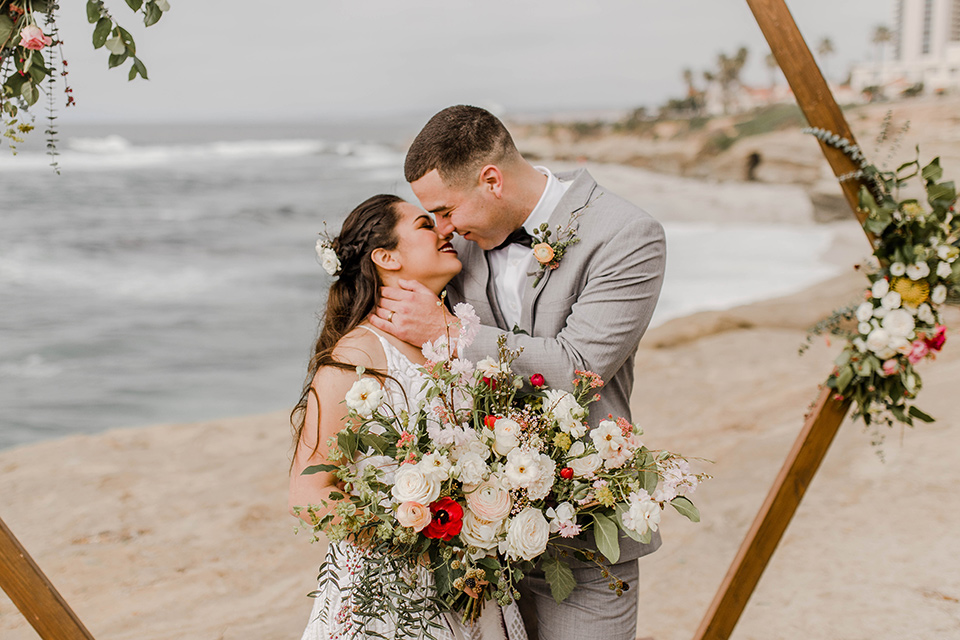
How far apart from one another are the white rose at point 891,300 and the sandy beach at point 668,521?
1927mm

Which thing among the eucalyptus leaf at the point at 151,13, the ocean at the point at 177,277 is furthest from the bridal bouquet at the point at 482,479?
the ocean at the point at 177,277

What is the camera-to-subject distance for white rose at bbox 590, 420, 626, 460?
198cm

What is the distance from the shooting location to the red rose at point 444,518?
1.90 meters

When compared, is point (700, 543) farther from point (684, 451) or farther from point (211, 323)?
point (211, 323)

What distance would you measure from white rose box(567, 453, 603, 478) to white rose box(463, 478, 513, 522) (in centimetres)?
20

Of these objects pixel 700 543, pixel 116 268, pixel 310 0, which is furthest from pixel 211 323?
pixel 310 0

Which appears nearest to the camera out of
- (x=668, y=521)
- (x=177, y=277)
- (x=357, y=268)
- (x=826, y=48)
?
(x=357, y=268)

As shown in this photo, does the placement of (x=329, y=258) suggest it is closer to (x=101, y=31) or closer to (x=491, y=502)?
(x=101, y=31)

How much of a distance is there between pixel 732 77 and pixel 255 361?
100 ft

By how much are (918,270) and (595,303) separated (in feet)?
4.14

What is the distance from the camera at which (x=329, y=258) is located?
2520mm

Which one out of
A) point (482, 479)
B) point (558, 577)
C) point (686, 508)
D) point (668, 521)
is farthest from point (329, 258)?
point (668, 521)

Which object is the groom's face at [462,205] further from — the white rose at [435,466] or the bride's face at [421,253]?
the white rose at [435,466]

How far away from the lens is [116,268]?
22766 mm
